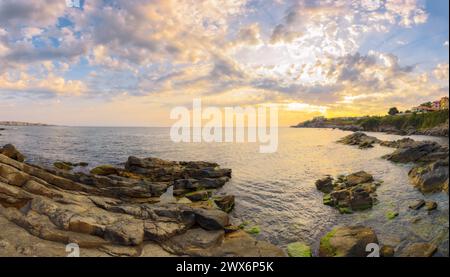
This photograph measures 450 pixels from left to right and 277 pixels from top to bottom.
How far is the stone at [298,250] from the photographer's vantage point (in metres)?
16.5

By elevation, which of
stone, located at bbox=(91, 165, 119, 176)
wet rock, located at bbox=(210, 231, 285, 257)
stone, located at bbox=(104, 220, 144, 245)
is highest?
stone, located at bbox=(91, 165, 119, 176)

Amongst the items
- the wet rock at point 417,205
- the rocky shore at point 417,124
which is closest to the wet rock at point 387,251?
the wet rock at point 417,205

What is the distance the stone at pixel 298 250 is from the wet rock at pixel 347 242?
2.69 ft

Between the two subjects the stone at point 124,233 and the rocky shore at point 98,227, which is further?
the stone at point 124,233

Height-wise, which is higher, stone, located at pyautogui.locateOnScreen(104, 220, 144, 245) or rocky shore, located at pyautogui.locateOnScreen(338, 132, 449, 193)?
rocky shore, located at pyautogui.locateOnScreen(338, 132, 449, 193)

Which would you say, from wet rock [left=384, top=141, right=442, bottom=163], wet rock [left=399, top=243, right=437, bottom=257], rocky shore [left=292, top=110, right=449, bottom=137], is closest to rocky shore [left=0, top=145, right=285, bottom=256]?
wet rock [left=399, top=243, right=437, bottom=257]

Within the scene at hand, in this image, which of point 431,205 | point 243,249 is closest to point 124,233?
point 243,249

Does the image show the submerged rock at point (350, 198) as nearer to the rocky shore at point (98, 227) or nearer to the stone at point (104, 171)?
the rocky shore at point (98, 227)

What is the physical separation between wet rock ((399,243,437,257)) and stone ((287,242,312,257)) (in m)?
5.60

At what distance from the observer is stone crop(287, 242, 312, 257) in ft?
54.1

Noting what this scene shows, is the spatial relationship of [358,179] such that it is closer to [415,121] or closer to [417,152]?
[417,152]

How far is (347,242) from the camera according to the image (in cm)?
1597

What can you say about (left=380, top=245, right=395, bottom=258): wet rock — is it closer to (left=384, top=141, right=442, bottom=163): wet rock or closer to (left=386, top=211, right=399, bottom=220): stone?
(left=386, top=211, right=399, bottom=220): stone
